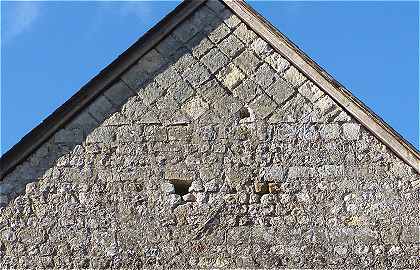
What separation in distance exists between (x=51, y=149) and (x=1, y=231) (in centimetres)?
75

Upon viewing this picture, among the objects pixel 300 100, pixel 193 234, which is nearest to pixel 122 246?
pixel 193 234

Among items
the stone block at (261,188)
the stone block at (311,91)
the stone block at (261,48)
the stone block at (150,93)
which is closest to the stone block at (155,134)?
the stone block at (150,93)

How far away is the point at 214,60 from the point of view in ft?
24.5

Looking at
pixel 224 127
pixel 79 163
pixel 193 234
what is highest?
pixel 79 163

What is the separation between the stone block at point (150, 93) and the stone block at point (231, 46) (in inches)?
25.3

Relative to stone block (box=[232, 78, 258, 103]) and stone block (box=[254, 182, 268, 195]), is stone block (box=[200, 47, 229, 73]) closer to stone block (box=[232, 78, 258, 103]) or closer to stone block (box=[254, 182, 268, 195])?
stone block (box=[232, 78, 258, 103])

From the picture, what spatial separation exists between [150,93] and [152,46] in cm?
42

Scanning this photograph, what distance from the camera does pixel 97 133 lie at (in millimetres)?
7129

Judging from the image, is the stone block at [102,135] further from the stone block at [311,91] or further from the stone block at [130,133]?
the stone block at [311,91]

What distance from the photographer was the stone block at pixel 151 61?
291 inches

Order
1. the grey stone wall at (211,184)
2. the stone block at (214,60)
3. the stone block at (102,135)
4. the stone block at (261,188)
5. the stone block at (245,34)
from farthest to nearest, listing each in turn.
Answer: the stone block at (245,34), the stone block at (214,60), the stone block at (102,135), the stone block at (261,188), the grey stone wall at (211,184)

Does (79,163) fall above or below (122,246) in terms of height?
above

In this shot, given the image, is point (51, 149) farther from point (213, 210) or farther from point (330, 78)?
point (330, 78)

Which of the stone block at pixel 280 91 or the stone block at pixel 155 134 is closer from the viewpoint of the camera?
the stone block at pixel 155 134
